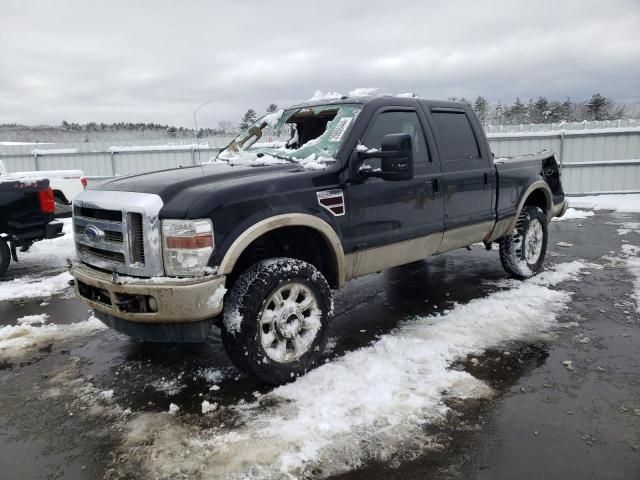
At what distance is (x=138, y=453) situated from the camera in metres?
2.71

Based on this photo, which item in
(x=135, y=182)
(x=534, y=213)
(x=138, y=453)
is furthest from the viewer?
(x=534, y=213)

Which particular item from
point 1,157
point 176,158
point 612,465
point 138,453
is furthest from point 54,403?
point 1,157

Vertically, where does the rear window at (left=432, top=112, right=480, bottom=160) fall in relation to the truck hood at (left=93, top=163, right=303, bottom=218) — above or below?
above

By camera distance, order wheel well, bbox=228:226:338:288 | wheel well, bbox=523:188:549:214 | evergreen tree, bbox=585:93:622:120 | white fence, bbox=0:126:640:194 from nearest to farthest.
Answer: wheel well, bbox=228:226:338:288, wheel well, bbox=523:188:549:214, white fence, bbox=0:126:640:194, evergreen tree, bbox=585:93:622:120

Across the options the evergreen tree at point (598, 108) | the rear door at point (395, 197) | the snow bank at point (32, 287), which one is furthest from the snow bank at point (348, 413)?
the evergreen tree at point (598, 108)

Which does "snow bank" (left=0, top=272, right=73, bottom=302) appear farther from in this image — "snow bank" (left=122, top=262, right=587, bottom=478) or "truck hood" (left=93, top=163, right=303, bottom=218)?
"snow bank" (left=122, top=262, right=587, bottom=478)

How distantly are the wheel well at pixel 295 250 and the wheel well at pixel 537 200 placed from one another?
356 centimetres

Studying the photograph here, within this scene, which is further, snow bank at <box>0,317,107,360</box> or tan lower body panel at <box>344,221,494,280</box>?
snow bank at <box>0,317,107,360</box>

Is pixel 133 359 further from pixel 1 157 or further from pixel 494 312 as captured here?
pixel 1 157

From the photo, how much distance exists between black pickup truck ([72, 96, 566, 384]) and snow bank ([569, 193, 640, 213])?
959 cm

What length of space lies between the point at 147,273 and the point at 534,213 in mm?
4891

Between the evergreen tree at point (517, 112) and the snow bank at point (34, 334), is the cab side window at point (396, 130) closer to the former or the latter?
the snow bank at point (34, 334)

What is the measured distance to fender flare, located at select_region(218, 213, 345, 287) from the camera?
124 inches

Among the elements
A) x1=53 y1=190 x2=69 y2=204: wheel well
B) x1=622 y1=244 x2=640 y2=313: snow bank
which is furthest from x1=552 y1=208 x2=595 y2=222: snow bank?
x1=53 y1=190 x2=69 y2=204: wheel well
